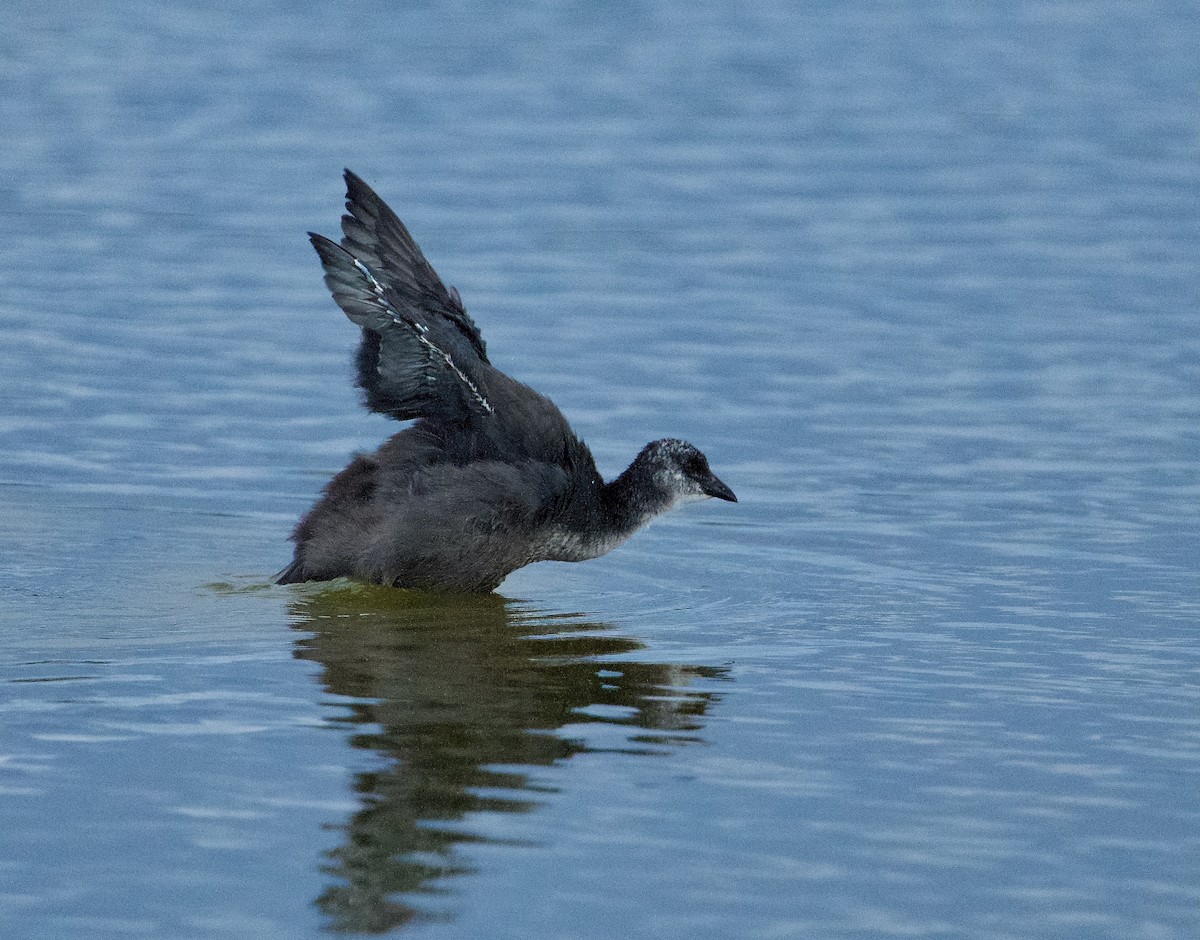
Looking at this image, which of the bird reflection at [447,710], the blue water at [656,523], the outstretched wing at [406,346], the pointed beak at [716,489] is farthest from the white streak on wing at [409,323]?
the pointed beak at [716,489]

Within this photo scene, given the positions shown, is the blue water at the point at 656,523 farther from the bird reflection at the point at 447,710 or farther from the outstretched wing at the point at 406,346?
the outstretched wing at the point at 406,346

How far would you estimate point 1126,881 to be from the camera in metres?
7.67

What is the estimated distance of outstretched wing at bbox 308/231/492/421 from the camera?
37.1 feet

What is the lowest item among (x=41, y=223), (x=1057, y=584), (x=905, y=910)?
(x=905, y=910)

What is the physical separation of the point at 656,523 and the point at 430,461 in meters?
2.60

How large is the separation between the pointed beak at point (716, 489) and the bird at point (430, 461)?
2.17 ft

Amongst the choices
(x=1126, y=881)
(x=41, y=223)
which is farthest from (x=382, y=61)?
(x=1126, y=881)

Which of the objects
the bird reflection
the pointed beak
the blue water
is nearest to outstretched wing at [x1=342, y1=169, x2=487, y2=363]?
the blue water

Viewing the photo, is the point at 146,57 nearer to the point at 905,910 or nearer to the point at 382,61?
the point at 382,61

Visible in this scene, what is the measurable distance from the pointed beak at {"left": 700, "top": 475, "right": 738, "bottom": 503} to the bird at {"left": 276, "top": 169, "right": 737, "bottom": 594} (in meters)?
0.66

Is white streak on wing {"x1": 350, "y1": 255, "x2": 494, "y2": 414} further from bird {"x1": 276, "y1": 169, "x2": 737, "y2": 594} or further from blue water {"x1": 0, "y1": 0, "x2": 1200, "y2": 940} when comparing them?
blue water {"x1": 0, "y1": 0, "x2": 1200, "y2": 940}

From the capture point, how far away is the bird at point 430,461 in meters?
11.4

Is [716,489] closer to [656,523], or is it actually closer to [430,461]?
[656,523]

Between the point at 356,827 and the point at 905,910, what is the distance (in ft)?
6.00
